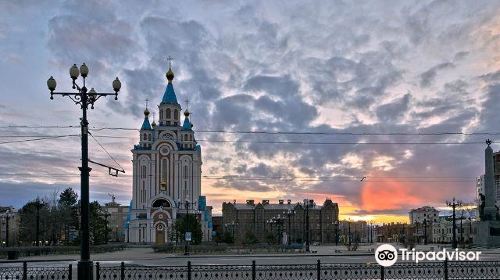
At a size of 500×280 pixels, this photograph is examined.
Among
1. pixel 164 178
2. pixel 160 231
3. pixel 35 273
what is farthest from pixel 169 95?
pixel 35 273

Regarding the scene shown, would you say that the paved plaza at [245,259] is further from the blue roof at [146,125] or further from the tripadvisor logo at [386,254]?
the blue roof at [146,125]

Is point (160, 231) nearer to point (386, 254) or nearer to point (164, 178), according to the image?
point (164, 178)

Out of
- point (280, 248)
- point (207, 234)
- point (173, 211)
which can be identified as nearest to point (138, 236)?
point (173, 211)

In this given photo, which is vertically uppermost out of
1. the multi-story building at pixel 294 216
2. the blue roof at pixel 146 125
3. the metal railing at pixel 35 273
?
the blue roof at pixel 146 125

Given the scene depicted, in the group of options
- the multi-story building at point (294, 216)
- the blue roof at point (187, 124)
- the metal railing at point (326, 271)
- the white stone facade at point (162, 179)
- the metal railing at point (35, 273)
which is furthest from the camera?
the multi-story building at point (294, 216)

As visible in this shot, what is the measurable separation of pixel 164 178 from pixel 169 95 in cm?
1772

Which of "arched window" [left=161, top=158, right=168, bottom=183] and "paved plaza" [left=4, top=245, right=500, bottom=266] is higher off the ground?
"arched window" [left=161, top=158, right=168, bottom=183]

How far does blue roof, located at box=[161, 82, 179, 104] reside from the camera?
11878 cm

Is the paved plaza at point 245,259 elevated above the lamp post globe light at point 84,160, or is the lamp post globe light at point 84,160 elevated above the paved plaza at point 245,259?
the lamp post globe light at point 84,160

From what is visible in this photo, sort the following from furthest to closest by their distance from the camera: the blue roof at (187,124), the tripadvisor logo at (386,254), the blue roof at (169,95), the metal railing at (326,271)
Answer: the blue roof at (187,124) < the blue roof at (169,95) < the tripadvisor logo at (386,254) < the metal railing at (326,271)

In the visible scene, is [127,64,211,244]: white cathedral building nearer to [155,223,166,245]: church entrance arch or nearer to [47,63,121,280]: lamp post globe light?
[155,223,166,245]: church entrance arch

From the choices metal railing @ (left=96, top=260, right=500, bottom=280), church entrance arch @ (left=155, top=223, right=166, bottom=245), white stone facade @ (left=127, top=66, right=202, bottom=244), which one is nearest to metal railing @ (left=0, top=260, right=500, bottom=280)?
metal railing @ (left=96, top=260, right=500, bottom=280)

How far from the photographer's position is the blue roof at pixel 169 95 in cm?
11878

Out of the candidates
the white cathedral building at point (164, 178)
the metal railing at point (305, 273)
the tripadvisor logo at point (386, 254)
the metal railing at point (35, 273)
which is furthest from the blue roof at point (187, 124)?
the tripadvisor logo at point (386, 254)
